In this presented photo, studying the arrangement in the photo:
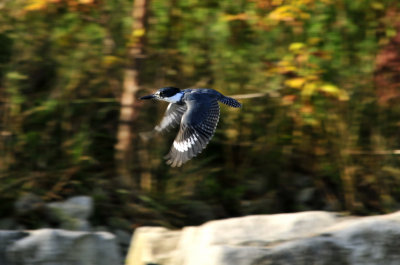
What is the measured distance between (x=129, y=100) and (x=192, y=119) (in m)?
1.48

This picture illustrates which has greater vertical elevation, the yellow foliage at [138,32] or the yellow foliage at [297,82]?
the yellow foliage at [138,32]

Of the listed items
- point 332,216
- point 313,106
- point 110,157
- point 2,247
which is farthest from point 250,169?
point 2,247

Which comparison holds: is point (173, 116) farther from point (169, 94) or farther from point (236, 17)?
point (236, 17)

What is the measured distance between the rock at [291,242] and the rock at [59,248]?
0.27m

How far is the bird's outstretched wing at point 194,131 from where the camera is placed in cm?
301

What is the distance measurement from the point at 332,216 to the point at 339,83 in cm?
166

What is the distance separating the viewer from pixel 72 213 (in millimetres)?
4348

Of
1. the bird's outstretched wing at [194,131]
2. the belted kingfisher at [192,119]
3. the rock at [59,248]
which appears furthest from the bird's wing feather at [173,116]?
the rock at [59,248]

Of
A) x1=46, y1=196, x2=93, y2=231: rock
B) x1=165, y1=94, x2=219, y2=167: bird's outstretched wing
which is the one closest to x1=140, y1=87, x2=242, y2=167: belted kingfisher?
x1=165, y1=94, x2=219, y2=167: bird's outstretched wing

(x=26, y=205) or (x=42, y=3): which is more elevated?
(x=42, y=3)

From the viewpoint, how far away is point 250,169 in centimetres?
491

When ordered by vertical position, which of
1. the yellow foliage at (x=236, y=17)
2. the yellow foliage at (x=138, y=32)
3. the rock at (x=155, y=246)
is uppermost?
the yellow foliage at (x=236, y=17)

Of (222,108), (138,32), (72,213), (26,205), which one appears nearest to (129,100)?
(138,32)

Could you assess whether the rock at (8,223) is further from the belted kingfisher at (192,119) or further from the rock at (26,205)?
the belted kingfisher at (192,119)
